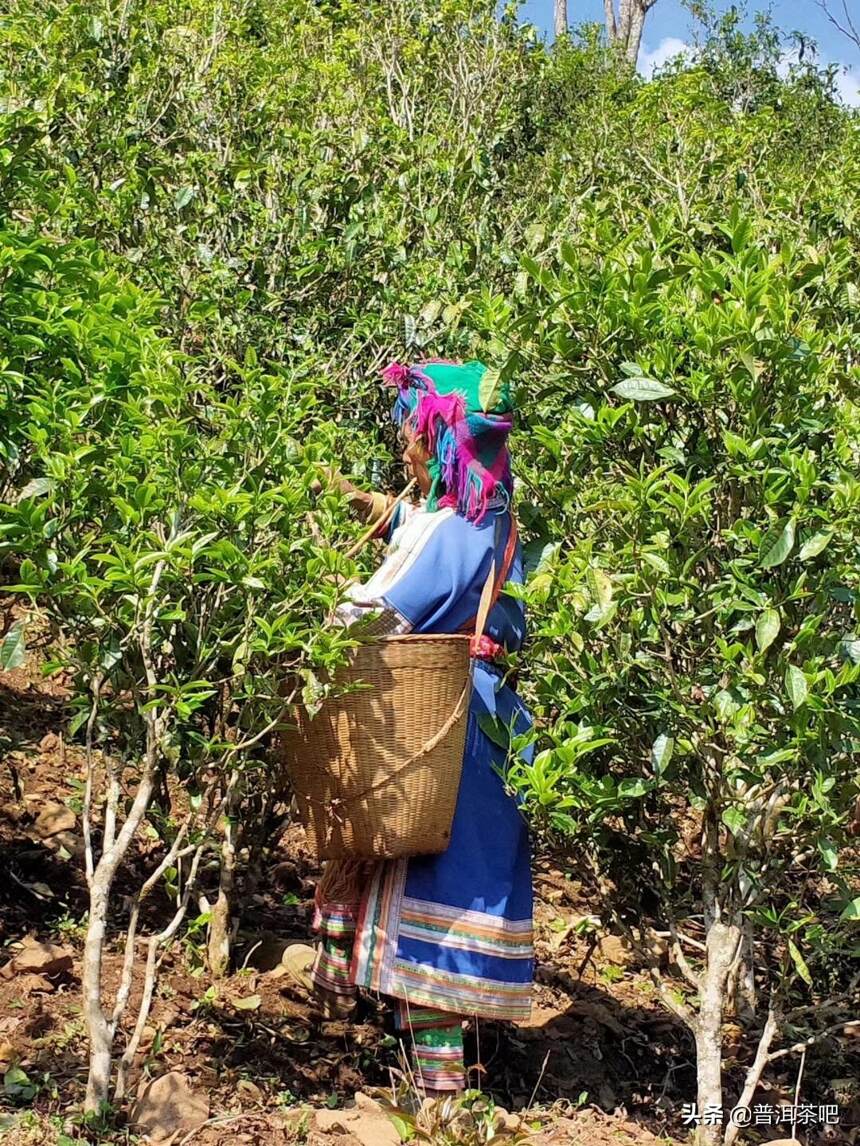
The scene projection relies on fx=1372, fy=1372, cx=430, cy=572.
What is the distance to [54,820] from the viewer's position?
447cm

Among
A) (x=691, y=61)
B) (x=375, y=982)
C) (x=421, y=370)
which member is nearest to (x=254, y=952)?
(x=375, y=982)

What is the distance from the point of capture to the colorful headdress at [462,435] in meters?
3.35

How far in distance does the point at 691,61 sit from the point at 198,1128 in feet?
49.9

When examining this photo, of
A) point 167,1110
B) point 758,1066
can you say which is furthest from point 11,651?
point 758,1066

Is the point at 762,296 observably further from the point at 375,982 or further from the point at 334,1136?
the point at 334,1136

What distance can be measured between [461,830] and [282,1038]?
0.90 meters

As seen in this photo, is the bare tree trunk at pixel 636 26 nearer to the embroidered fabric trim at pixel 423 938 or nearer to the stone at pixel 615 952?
the stone at pixel 615 952

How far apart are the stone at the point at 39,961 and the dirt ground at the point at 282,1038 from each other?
2 cm

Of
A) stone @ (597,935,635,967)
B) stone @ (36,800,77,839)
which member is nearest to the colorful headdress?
stone @ (36,800,77,839)

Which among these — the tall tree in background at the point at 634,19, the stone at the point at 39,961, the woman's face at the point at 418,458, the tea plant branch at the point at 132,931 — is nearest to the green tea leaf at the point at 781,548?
the woman's face at the point at 418,458

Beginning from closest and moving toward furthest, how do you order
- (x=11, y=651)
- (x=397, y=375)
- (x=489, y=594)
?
1. (x=11, y=651)
2. (x=489, y=594)
3. (x=397, y=375)

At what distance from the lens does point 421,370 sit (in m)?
3.45

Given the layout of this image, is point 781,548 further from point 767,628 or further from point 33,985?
point 33,985

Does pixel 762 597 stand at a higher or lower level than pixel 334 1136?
higher
